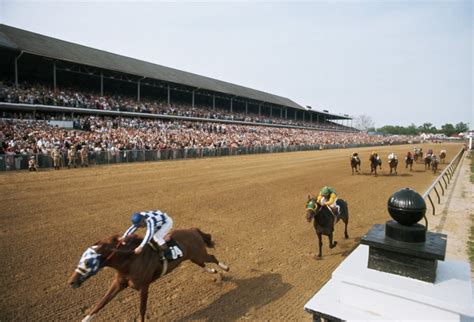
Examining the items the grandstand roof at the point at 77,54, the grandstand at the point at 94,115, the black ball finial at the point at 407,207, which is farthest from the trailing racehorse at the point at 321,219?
the grandstand roof at the point at 77,54

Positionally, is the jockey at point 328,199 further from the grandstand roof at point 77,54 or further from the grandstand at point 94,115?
the grandstand roof at point 77,54

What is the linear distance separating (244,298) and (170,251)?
4.91 ft

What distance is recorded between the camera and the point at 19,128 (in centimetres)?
1903

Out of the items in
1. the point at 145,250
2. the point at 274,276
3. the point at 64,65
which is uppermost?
the point at 64,65

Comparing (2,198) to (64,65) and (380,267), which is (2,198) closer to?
(380,267)

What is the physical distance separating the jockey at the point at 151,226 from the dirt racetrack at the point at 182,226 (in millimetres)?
1124

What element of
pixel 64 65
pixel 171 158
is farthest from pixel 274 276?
pixel 64 65

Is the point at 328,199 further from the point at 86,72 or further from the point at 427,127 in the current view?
the point at 427,127

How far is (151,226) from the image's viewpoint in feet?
13.4

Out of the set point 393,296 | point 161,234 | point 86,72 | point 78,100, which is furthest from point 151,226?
point 86,72

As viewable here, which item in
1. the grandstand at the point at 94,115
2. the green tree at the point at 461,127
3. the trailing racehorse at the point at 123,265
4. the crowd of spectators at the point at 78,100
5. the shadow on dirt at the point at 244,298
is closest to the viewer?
the trailing racehorse at the point at 123,265

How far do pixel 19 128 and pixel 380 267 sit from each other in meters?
22.4

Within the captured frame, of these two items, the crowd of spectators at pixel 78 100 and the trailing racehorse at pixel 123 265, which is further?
the crowd of spectators at pixel 78 100

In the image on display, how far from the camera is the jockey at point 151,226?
4016 millimetres
